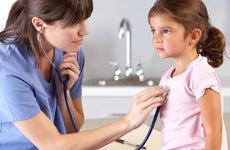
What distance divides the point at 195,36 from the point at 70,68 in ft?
1.62

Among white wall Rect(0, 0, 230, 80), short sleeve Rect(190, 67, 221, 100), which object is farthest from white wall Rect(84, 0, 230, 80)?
short sleeve Rect(190, 67, 221, 100)

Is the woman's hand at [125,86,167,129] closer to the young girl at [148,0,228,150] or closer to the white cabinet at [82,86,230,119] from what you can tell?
the young girl at [148,0,228,150]

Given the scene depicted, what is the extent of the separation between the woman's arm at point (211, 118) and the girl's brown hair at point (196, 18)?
0.21 m

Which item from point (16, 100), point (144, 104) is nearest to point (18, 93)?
point (16, 100)

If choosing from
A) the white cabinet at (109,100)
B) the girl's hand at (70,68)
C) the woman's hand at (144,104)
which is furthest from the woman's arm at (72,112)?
the white cabinet at (109,100)

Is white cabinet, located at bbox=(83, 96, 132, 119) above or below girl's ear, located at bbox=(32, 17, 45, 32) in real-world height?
below

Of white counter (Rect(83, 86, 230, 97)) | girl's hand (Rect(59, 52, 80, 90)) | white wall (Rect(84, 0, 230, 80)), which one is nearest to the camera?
girl's hand (Rect(59, 52, 80, 90))

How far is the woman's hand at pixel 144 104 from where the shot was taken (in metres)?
1.19

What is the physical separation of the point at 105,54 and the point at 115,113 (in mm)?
518

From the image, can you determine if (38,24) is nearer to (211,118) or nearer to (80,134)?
(80,134)

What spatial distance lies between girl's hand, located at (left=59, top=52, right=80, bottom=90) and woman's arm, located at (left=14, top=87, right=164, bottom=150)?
26 cm

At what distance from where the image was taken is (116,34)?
3291 mm

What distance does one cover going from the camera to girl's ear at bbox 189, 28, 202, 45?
1.22 m

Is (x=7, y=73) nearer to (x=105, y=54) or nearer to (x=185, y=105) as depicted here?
(x=185, y=105)
